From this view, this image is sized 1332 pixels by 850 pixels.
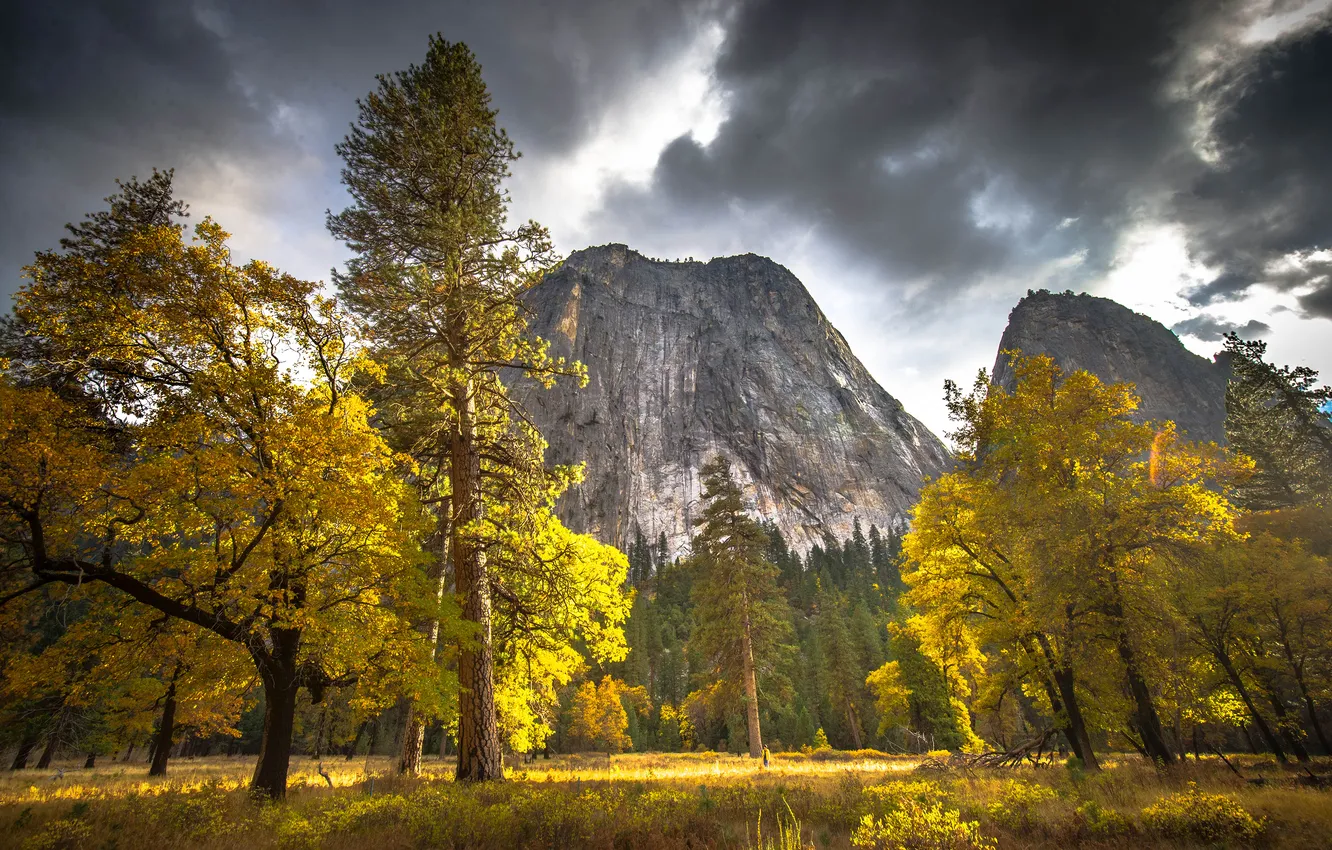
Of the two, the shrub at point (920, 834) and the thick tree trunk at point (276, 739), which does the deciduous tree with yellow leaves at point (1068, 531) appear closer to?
the shrub at point (920, 834)

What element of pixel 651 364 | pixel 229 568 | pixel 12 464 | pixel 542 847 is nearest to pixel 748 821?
pixel 542 847

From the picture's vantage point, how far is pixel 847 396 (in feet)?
575

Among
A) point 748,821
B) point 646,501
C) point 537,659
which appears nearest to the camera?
point 748,821

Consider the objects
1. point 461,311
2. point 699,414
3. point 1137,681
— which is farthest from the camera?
point 699,414

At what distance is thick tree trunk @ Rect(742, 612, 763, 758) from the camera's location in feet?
77.0

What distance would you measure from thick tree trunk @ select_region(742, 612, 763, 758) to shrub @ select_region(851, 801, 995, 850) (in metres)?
18.5

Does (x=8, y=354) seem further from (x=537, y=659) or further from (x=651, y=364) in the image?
(x=651, y=364)

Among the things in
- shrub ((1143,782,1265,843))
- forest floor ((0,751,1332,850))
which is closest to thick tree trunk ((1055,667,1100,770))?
forest floor ((0,751,1332,850))

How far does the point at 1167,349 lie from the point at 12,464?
26993cm

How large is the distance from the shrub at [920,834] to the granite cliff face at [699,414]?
118 m

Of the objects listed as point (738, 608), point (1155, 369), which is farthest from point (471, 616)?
point (1155, 369)

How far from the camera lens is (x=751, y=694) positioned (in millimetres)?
24234

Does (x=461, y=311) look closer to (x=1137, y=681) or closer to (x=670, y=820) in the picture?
(x=670, y=820)

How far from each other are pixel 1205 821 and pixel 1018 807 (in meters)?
2.38
